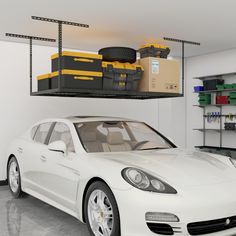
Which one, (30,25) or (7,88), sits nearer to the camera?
(30,25)

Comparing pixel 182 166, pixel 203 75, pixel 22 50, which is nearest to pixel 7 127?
pixel 22 50

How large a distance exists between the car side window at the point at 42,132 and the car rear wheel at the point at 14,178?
23.7 inches

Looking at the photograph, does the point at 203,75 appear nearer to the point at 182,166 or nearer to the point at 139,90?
the point at 139,90

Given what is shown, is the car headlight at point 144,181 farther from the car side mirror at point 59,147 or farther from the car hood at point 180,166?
the car side mirror at point 59,147

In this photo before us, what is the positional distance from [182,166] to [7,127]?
4019 millimetres

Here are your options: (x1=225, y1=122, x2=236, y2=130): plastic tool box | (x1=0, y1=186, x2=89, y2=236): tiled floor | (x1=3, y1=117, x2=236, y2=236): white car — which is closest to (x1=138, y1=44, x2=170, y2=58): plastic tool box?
(x1=3, y1=117, x2=236, y2=236): white car

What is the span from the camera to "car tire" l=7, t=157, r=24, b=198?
15.8 feet

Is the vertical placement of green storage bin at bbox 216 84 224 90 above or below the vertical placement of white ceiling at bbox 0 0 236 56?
below

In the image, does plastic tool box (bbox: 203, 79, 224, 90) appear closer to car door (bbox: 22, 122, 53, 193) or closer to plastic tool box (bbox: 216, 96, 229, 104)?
plastic tool box (bbox: 216, 96, 229, 104)

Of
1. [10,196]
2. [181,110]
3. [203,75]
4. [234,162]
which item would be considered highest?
[203,75]

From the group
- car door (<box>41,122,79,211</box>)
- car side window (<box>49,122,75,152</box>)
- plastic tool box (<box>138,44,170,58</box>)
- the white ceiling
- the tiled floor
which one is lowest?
the tiled floor

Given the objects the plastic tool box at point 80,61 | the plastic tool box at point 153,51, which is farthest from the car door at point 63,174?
the plastic tool box at point 153,51

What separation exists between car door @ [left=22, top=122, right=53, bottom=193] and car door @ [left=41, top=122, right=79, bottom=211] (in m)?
0.17

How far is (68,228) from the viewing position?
3520 millimetres
